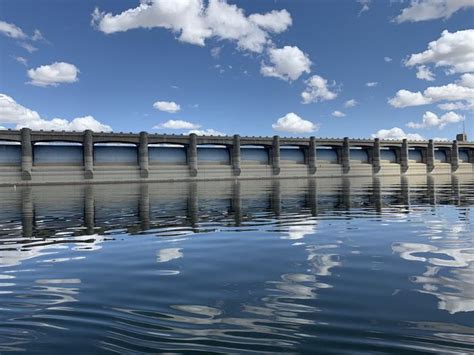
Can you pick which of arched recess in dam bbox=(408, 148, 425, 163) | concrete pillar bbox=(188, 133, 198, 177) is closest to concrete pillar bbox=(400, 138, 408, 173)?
arched recess in dam bbox=(408, 148, 425, 163)

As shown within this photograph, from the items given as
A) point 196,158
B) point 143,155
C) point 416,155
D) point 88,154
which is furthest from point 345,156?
point 88,154

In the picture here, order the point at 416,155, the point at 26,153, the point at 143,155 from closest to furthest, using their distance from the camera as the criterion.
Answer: the point at 26,153 < the point at 143,155 < the point at 416,155

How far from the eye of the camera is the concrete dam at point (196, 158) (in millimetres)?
83812

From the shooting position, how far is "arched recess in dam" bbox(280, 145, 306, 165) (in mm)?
111875

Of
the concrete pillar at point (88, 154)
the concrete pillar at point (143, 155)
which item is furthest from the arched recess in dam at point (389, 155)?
the concrete pillar at point (88, 154)

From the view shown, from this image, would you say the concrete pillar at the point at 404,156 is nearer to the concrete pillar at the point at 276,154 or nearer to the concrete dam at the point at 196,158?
the concrete dam at the point at 196,158

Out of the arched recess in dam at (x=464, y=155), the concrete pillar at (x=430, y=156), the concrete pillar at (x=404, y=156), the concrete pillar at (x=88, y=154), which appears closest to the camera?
the concrete pillar at (x=88, y=154)

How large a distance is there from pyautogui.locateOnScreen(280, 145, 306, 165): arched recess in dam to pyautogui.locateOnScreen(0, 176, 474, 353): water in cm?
9690

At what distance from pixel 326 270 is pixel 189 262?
3612 millimetres

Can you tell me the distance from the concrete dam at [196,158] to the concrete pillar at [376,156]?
0.30m

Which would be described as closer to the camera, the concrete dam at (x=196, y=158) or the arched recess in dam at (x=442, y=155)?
the concrete dam at (x=196, y=158)

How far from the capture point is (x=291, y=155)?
113250 millimetres

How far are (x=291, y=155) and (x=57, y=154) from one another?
6208 centimetres

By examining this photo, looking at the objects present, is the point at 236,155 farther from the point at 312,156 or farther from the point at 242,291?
the point at 242,291
